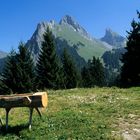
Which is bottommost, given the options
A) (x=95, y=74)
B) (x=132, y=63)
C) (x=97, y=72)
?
(x=132, y=63)

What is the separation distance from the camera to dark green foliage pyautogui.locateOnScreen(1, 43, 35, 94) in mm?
71500

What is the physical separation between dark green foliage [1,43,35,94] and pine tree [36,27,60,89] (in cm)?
194

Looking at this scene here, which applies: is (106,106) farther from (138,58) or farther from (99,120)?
(138,58)

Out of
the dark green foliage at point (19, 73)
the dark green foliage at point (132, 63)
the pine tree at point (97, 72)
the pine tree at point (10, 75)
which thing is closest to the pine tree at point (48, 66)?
the dark green foliage at point (19, 73)

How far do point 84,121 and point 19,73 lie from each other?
178ft

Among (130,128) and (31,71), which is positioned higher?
(31,71)

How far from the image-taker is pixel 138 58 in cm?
5716

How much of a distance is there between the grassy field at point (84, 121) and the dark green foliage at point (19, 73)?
1797 inches

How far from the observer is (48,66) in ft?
250

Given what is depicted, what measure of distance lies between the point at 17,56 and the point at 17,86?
6.48 meters

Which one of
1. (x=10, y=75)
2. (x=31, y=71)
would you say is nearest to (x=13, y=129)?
(x=10, y=75)

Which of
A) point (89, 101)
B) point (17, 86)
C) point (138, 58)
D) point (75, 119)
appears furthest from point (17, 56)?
point (75, 119)

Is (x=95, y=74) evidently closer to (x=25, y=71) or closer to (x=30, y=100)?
(x=25, y=71)

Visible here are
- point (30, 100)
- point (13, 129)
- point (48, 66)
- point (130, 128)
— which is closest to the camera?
point (130, 128)
